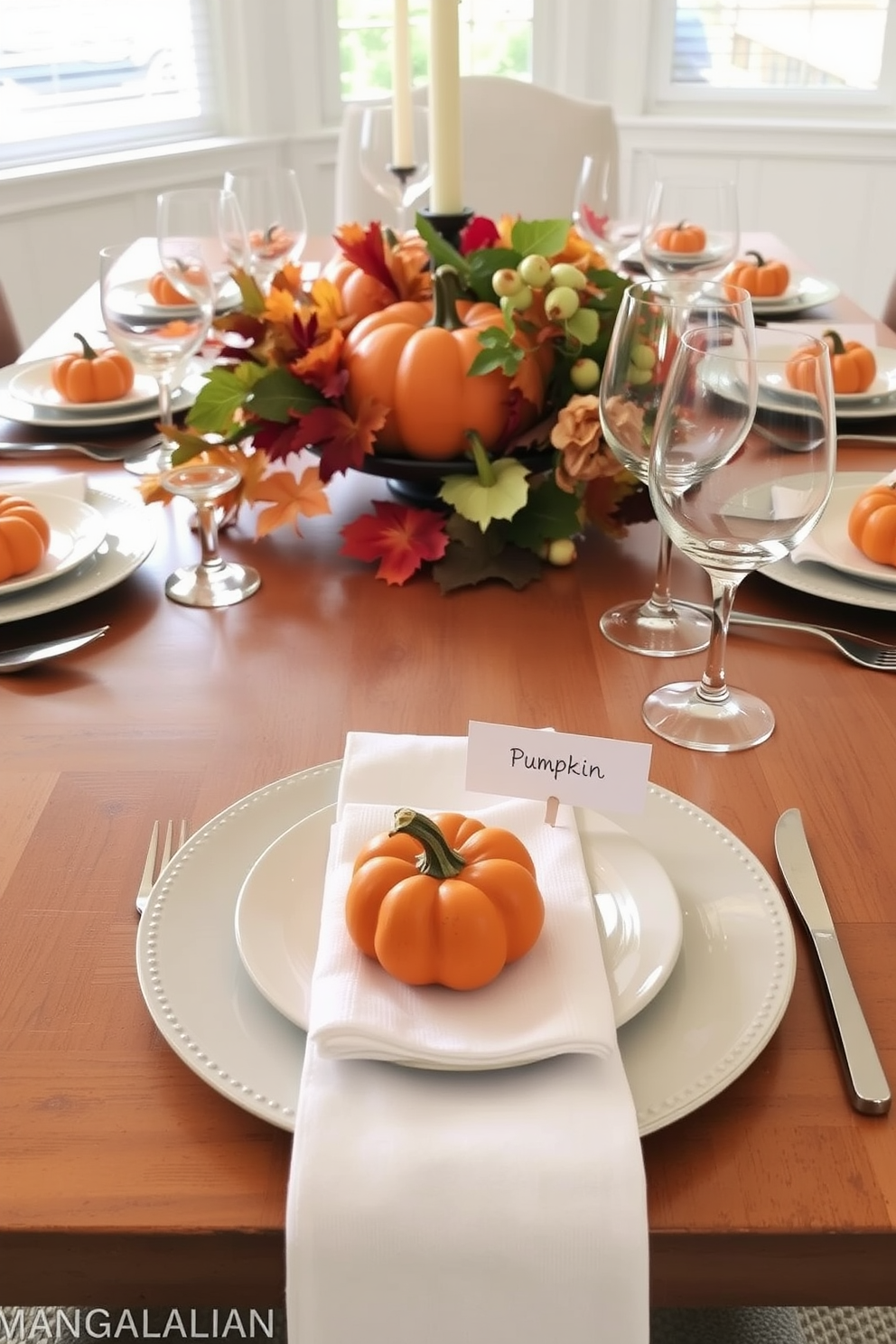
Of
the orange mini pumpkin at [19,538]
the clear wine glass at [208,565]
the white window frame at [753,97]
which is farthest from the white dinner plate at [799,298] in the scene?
the white window frame at [753,97]

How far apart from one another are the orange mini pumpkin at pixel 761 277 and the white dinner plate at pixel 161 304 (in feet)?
2.32

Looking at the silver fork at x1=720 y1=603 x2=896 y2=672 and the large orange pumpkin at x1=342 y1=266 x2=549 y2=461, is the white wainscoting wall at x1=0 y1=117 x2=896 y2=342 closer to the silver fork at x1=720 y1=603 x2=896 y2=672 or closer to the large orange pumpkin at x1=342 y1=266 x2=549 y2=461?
the large orange pumpkin at x1=342 y1=266 x2=549 y2=461

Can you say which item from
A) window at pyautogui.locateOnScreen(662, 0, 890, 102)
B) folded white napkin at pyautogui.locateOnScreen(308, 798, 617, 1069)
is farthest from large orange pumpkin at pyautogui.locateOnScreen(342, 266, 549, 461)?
window at pyautogui.locateOnScreen(662, 0, 890, 102)

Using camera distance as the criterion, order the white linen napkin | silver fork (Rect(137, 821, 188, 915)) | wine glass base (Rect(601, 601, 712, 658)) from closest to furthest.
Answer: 1. the white linen napkin
2. silver fork (Rect(137, 821, 188, 915))
3. wine glass base (Rect(601, 601, 712, 658))

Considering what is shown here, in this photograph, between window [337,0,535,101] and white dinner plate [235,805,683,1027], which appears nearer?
white dinner plate [235,805,683,1027]

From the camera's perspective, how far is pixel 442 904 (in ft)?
1.69

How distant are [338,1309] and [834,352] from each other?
3.79 ft

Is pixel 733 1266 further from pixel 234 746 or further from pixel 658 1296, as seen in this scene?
pixel 234 746

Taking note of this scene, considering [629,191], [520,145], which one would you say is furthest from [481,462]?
[629,191]

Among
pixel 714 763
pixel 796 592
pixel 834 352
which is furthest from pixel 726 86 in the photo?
pixel 714 763

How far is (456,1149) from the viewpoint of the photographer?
1.48ft

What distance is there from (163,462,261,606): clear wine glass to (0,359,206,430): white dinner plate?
33cm

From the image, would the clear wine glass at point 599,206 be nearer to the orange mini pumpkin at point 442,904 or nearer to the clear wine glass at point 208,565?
the clear wine glass at point 208,565

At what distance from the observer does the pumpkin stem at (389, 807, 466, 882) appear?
20.7 inches
